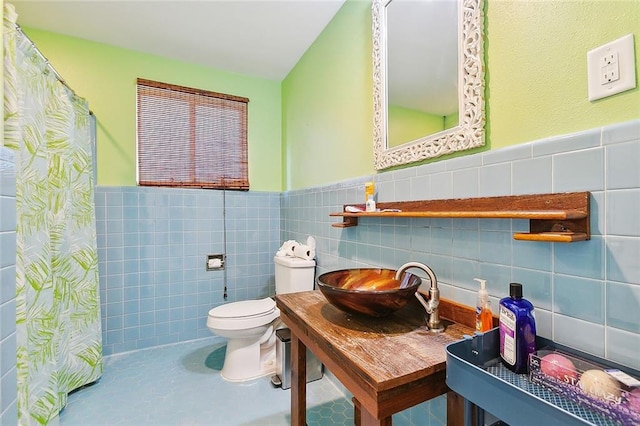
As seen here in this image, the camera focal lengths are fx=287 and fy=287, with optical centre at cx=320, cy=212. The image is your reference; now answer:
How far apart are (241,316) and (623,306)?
1.71 metres

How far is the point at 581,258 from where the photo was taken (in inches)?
28.1

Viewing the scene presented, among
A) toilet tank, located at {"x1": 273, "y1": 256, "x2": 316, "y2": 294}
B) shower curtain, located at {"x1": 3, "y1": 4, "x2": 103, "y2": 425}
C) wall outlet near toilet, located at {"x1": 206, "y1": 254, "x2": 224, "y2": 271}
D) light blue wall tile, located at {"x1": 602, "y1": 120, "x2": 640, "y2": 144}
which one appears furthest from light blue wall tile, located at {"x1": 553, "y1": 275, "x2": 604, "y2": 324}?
wall outlet near toilet, located at {"x1": 206, "y1": 254, "x2": 224, "y2": 271}

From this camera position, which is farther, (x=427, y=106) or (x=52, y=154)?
(x=52, y=154)

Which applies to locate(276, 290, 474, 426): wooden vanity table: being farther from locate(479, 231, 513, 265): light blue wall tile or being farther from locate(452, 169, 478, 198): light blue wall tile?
locate(452, 169, 478, 198): light blue wall tile

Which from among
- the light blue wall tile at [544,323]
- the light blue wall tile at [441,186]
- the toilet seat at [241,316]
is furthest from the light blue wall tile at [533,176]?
the toilet seat at [241,316]

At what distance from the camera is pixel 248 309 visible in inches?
75.5

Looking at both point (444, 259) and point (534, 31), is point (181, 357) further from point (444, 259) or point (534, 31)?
point (534, 31)

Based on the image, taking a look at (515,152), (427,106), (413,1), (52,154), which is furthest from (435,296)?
(52,154)

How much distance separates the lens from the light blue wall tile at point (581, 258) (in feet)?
2.25

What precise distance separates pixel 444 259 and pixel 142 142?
2323mm

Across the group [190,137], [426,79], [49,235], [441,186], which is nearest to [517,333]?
[441,186]

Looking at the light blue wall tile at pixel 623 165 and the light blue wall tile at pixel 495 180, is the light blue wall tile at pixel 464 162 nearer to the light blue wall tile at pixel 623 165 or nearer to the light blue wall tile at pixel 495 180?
the light blue wall tile at pixel 495 180

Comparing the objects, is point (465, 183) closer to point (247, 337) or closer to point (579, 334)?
point (579, 334)

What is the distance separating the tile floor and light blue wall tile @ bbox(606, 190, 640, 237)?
145 centimetres
